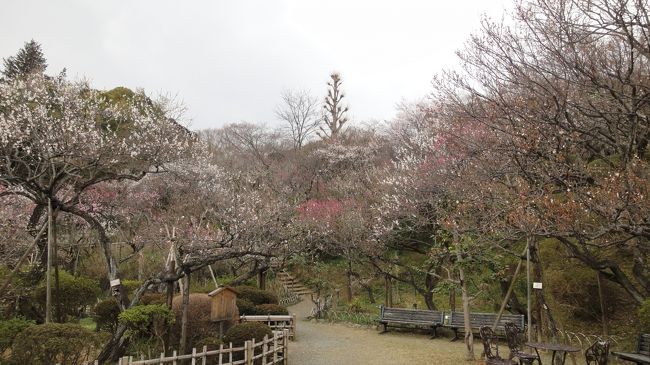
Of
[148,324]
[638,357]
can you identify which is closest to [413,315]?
[638,357]

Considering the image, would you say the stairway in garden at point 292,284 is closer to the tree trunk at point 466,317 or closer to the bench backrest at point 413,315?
the bench backrest at point 413,315

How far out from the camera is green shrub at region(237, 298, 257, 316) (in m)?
14.2

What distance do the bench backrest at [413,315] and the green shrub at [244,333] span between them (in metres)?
6.54

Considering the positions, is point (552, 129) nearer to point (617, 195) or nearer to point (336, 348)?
point (617, 195)

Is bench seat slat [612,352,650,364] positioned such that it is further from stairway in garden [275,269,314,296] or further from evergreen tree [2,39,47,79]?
evergreen tree [2,39,47,79]

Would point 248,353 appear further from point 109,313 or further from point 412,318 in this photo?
point 412,318

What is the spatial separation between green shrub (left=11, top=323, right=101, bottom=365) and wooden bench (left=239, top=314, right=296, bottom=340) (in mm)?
5559

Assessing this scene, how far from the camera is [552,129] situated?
320 inches

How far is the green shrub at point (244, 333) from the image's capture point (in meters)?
9.71

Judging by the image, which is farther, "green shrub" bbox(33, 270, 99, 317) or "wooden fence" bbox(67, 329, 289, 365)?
"green shrub" bbox(33, 270, 99, 317)

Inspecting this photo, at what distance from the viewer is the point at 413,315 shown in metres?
15.1

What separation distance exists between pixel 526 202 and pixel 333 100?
29970mm

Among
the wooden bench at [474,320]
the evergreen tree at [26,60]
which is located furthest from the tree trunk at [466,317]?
the evergreen tree at [26,60]

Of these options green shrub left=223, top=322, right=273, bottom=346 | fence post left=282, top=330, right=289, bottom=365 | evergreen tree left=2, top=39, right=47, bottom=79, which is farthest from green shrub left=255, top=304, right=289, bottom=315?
evergreen tree left=2, top=39, right=47, bottom=79
